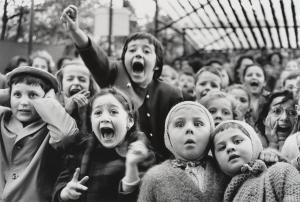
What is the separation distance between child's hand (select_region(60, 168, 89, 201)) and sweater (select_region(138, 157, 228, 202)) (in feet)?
1.27

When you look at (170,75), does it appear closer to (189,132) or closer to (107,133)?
(107,133)

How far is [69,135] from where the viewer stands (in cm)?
342

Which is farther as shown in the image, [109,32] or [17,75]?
[109,32]

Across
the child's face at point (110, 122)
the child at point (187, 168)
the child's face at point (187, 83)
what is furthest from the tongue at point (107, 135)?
the child's face at point (187, 83)

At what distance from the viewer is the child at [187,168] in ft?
9.48

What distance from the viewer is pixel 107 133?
330 centimetres

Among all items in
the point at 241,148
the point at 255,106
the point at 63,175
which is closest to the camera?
the point at 241,148

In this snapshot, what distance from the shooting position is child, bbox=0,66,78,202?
3.48 m

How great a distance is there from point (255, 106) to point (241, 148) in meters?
2.56

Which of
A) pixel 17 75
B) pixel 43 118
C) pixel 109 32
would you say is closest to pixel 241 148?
pixel 43 118

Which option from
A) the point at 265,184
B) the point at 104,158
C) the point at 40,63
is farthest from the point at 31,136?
the point at 40,63

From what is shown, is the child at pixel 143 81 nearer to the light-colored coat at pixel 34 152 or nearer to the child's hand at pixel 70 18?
the child's hand at pixel 70 18

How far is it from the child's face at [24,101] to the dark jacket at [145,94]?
457 millimetres

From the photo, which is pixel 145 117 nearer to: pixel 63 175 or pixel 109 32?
pixel 63 175
